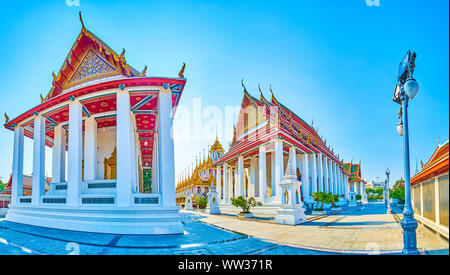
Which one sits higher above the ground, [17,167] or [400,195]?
[17,167]

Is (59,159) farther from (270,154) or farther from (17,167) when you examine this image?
(270,154)

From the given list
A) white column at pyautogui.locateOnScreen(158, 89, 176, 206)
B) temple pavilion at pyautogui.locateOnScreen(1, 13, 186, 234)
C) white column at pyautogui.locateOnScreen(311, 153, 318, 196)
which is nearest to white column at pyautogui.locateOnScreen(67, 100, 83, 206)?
temple pavilion at pyautogui.locateOnScreen(1, 13, 186, 234)

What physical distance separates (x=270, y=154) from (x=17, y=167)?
20598 millimetres

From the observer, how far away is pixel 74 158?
11.7m

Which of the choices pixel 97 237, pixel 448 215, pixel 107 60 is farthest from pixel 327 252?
pixel 107 60

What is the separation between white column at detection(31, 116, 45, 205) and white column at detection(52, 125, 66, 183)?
5.44 ft

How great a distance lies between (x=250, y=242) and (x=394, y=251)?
3.64 metres

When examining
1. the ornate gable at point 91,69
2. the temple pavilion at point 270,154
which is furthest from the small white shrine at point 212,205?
the ornate gable at point 91,69

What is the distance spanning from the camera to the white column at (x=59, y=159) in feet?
52.4

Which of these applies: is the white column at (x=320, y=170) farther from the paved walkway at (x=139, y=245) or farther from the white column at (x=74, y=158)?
the white column at (x=74, y=158)

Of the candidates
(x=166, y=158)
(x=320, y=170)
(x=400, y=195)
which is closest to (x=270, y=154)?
(x=320, y=170)

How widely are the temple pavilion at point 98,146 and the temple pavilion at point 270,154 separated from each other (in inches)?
396
